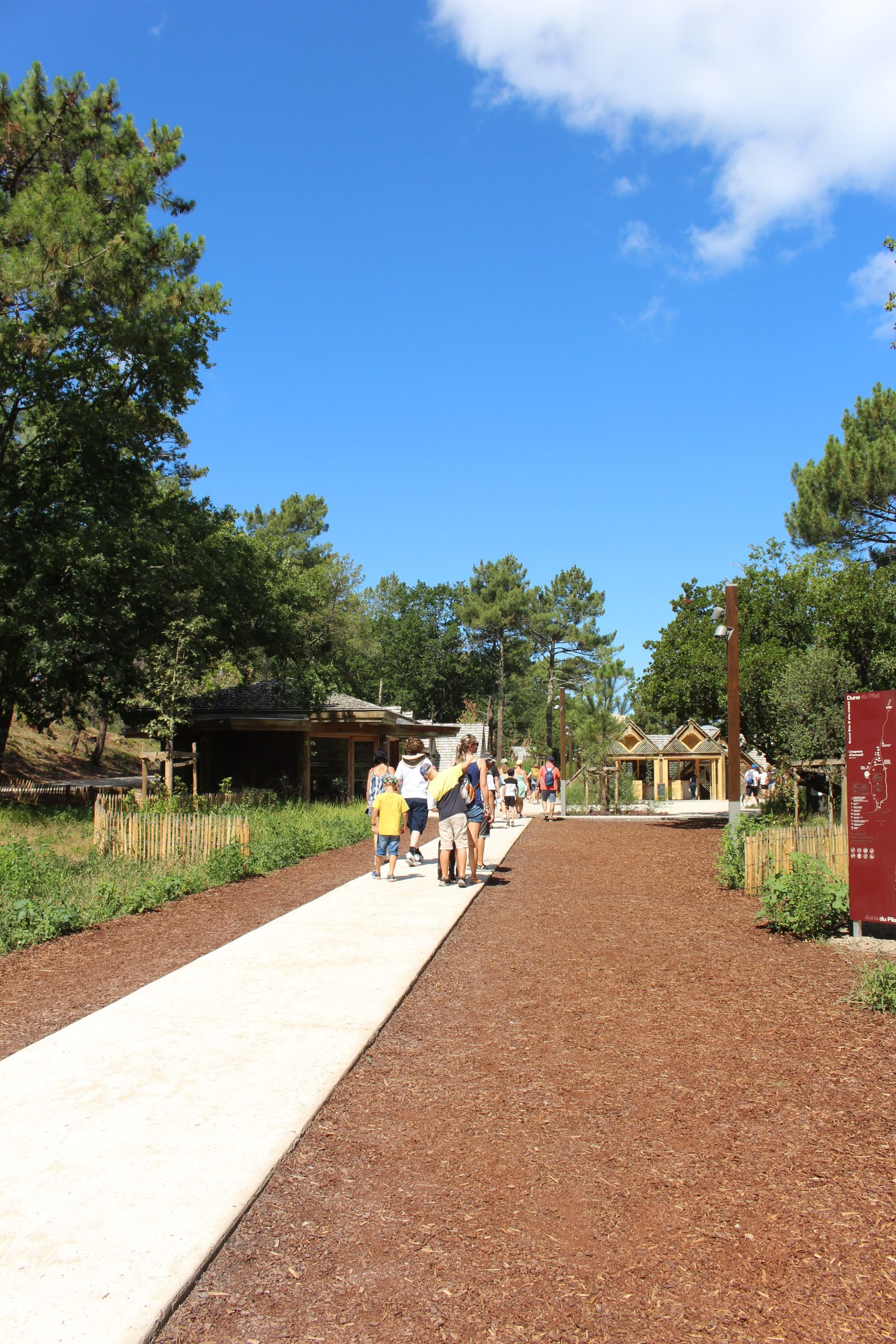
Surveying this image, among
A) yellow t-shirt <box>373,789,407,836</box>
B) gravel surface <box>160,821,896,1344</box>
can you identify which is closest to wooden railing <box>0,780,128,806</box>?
yellow t-shirt <box>373,789,407,836</box>

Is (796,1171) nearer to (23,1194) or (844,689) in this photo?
(23,1194)

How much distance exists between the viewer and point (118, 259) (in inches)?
693

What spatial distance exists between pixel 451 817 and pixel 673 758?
116 ft

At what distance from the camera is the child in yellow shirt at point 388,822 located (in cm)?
1093

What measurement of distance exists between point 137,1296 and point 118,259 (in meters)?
18.2

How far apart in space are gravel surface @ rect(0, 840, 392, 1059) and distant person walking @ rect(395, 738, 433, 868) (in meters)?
1.74

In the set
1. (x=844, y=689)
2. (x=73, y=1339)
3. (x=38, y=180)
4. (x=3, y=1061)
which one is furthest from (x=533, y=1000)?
(x=38, y=180)

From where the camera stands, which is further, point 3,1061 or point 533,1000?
point 533,1000

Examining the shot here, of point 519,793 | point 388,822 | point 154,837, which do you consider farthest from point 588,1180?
point 519,793

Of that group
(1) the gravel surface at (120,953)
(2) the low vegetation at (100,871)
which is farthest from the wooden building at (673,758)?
(1) the gravel surface at (120,953)

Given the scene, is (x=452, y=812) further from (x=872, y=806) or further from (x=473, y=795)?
(x=872, y=806)

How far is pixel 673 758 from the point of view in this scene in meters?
44.6

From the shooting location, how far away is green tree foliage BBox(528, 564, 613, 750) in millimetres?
69562

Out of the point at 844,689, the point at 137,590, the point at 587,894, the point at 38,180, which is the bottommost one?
the point at 587,894
